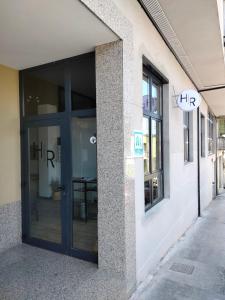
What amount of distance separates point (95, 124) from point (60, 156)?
724 millimetres

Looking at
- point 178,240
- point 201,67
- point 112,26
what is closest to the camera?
point 112,26

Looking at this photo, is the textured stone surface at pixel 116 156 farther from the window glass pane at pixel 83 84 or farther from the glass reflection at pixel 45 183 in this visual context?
the glass reflection at pixel 45 183

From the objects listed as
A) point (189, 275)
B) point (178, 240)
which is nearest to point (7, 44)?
point (189, 275)

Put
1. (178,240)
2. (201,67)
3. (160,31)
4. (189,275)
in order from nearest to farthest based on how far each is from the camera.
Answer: (189,275) → (160,31) → (178,240) → (201,67)

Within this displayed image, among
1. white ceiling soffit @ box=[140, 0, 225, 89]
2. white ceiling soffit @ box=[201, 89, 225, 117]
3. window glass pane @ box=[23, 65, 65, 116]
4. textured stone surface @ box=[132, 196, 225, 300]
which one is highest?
white ceiling soffit @ box=[140, 0, 225, 89]

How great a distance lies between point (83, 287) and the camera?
267 centimetres

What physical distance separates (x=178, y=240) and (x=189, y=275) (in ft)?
5.11

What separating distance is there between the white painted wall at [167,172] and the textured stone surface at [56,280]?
54 centimetres

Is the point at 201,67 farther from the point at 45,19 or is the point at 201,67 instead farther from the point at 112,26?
the point at 45,19

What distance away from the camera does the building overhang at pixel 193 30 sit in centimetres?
324

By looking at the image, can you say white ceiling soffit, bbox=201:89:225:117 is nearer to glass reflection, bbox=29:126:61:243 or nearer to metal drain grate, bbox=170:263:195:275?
metal drain grate, bbox=170:263:195:275

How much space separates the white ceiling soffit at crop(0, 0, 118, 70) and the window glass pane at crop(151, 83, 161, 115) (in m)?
1.56

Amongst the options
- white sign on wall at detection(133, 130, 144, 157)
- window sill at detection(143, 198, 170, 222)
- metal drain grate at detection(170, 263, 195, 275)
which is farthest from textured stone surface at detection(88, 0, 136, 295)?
metal drain grate at detection(170, 263, 195, 275)

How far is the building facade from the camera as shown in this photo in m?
2.75
